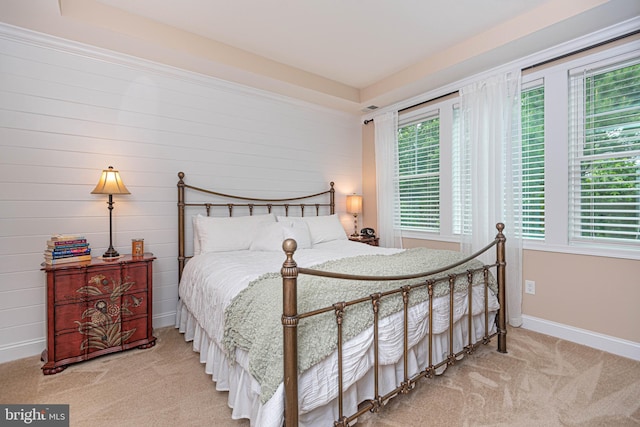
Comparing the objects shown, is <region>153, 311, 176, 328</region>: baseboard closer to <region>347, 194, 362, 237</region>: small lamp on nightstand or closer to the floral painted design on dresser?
the floral painted design on dresser

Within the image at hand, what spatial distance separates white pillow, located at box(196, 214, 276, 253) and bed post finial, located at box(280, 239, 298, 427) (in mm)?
1821

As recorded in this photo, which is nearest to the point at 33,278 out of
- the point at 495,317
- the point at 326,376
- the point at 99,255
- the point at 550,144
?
the point at 99,255

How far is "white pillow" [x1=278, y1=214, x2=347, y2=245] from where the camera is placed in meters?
3.44

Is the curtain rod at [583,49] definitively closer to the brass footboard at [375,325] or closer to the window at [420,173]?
the window at [420,173]

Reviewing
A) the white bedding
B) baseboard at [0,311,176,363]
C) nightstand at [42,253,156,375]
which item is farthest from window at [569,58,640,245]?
baseboard at [0,311,176,363]

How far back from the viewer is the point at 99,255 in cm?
269

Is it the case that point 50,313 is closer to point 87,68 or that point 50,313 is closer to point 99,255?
point 99,255

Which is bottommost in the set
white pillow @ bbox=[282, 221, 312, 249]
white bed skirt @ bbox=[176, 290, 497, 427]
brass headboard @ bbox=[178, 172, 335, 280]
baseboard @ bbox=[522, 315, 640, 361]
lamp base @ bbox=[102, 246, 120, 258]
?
baseboard @ bbox=[522, 315, 640, 361]

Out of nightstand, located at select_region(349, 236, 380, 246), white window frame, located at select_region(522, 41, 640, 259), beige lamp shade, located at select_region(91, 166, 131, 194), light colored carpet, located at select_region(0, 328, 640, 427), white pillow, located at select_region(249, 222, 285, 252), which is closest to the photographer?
light colored carpet, located at select_region(0, 328, 640, 427)

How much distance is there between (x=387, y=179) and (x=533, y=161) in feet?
5.54

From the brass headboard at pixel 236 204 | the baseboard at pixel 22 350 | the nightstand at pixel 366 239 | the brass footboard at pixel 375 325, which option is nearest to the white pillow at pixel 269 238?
the brass headboard at pixel 236 204

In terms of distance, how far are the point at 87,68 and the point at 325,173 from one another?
2.73 meters

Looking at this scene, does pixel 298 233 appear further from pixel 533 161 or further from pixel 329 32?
pixel 533 161

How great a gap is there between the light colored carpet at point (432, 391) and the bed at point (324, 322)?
4.9 inches
